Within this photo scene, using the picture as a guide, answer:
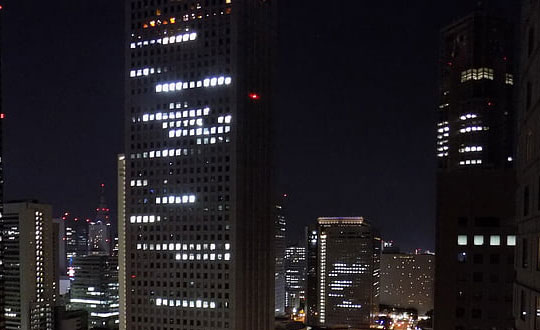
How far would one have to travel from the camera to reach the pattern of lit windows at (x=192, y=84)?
2945 inches

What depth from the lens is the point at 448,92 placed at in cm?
13025

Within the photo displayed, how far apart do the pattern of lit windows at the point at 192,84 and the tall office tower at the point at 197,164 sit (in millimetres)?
161

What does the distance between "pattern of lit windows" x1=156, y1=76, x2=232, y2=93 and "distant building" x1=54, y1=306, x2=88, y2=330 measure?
89.4m

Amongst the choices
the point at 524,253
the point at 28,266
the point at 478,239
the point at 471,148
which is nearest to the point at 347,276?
the point at 471,148

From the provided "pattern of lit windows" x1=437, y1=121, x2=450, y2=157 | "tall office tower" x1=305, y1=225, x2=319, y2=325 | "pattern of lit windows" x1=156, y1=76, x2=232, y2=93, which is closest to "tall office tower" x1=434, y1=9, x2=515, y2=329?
"pattern of lit windows" x1=156, y1=76, x2=232, y2=93

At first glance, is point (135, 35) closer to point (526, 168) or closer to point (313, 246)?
point (526, 168)

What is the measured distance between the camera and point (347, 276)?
174 m

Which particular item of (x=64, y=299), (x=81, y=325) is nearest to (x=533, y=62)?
(x=81, y=325)

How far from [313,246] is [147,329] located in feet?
378

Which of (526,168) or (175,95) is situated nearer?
(526,168)

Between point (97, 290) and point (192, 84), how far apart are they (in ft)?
371

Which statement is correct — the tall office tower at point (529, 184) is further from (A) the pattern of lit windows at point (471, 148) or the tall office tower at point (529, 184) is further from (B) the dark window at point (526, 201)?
(A) the pattern of lit windows at point (471, 148)

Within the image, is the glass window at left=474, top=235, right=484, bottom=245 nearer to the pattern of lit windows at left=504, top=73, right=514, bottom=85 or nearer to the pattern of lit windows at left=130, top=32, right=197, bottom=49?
the pattern of lit windows at left=130, top=32, right=197, bottom=49

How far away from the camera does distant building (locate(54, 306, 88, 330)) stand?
136000 mm
